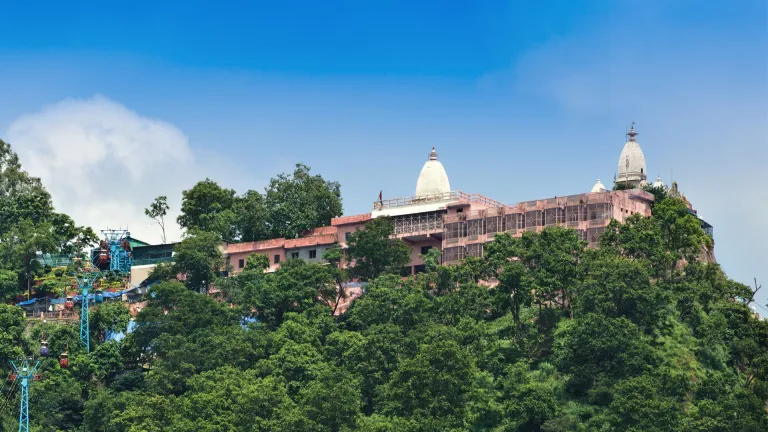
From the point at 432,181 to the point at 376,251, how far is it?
6.88 m

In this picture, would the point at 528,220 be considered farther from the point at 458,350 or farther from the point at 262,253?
the point at 262,253

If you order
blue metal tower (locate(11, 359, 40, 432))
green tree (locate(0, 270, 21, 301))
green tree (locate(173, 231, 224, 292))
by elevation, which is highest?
green tree (locate(173, 231, 224, 292))

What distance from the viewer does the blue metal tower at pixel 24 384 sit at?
216 feet

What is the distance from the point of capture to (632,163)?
3302 inches

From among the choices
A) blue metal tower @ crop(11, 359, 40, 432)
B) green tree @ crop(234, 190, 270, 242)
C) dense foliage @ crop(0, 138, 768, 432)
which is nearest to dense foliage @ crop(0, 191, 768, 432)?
dense foliage @ crop(0, 138, 768, 432)

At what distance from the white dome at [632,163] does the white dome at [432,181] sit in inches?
421

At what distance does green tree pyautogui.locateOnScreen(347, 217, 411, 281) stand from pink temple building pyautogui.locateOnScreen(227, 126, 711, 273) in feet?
6.86

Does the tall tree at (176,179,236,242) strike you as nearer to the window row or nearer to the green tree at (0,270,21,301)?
the green tree at (0,270,21,301)

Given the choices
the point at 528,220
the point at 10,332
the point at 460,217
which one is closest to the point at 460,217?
the point at 460,217

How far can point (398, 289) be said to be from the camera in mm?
68938

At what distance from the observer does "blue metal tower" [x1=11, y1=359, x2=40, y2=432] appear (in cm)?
6575

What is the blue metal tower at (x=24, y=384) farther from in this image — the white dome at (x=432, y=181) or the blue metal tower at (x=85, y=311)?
the white dome at (x=432, y=181)

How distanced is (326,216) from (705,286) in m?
24.1

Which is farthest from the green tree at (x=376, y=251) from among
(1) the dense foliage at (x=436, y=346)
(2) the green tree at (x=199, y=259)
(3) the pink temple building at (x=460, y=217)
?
(2) the green tree at (x=199, y=259)
